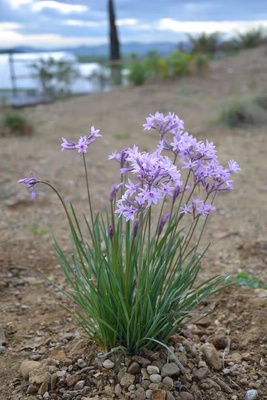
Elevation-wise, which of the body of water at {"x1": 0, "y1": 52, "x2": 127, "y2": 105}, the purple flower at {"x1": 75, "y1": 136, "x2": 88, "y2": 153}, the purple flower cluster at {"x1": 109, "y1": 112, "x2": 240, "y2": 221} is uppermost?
the purple flower at {"x1": 75, "y1": 136, "x2": 88, "y2": 153}

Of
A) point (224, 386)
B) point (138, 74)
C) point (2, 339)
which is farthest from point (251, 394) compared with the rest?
point (138, 74)

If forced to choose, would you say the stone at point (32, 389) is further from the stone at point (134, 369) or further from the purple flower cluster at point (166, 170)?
the purple flower cluster at point (166, 170)

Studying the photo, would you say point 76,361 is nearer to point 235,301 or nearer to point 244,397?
point 244,397

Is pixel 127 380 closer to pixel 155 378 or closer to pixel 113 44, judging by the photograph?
pixel 155 378

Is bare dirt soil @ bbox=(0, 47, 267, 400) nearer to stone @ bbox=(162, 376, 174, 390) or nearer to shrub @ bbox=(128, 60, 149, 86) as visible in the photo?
stone @ bbox=(162, 376, 174, 390)

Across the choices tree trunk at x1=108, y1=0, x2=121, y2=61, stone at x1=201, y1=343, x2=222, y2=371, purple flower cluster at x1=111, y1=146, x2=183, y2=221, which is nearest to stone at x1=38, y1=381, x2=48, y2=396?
stone at x1=201, y1=343, x2=222, y2=371

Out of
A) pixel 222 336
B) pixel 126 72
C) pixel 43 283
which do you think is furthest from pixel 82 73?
pixel 222 336
